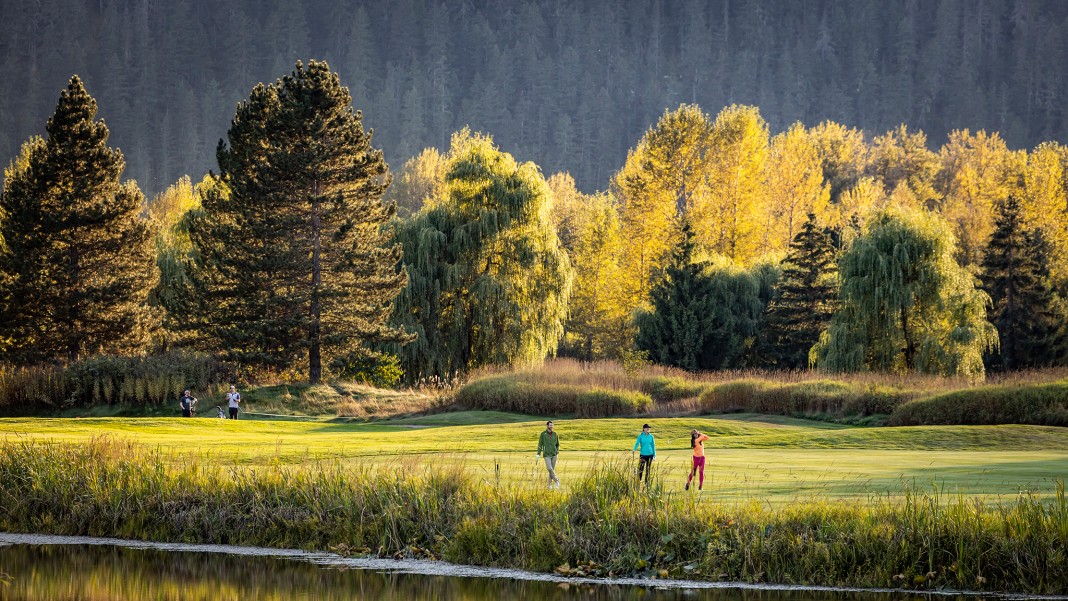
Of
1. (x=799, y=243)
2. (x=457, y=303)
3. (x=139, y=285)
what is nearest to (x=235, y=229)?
(x=139, y=285)

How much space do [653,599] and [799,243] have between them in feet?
168

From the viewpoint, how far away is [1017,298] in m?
62.0

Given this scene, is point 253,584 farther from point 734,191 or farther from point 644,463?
point 734,191

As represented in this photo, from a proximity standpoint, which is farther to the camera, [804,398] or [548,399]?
[548,399]

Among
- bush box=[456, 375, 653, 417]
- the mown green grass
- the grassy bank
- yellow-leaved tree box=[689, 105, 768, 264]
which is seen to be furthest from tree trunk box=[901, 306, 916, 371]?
yellow-leaved tree box=[689, 105, 768, 264]

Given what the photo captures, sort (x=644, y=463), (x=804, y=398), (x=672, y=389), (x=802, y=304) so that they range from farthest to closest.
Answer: (x=802, y=304), (x=672, y=389), (x=804, y=398), (x=644, y=463)

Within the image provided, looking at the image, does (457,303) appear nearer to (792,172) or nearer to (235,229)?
(235,229)

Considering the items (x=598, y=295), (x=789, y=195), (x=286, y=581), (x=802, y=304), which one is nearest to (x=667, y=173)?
(x=789, y=195)

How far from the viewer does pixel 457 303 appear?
61.5 metres

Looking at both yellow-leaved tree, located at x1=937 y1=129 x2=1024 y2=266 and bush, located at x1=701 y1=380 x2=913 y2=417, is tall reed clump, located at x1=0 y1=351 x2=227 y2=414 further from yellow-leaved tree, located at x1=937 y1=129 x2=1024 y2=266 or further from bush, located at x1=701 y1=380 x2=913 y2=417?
yellow-leaved tree, located at x1=937 y1=129 x2=1024 y2=266

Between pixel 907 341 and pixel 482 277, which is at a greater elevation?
pixel 482 277

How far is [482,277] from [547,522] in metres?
40.8

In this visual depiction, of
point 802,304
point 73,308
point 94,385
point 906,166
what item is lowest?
point 94,385

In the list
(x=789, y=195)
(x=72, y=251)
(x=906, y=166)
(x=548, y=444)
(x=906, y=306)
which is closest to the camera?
(x=548, y=444)
